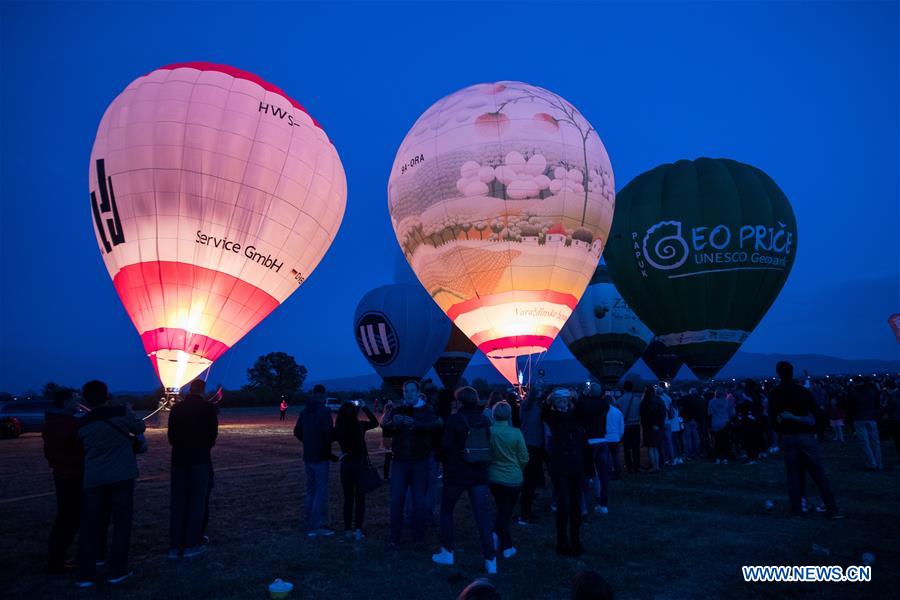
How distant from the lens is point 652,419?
12.1m

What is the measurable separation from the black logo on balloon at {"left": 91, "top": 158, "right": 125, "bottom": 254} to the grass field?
215 inches

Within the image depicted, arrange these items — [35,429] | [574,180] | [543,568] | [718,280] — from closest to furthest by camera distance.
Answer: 1. [543,568]
2. [574,180]
3. [718,280]
4. [35,429]

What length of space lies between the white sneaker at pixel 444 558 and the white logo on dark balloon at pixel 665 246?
16.9m

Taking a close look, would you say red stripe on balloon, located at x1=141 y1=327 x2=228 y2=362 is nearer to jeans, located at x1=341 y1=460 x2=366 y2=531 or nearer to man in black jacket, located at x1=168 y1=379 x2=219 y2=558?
man in black jacket, located at x1=168 y1=379 x2=219 y2=558

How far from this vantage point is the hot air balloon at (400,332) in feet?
96.1

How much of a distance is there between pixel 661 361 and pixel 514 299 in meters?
18.2

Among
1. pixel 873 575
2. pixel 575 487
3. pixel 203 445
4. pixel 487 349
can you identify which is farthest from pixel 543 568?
pixel 487 349

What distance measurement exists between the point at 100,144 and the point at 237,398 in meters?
45.7

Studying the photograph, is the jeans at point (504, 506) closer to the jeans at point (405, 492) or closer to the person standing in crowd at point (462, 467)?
the person standing in crowd at point (462, 467)

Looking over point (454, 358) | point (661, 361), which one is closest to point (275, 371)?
point (454, 358)

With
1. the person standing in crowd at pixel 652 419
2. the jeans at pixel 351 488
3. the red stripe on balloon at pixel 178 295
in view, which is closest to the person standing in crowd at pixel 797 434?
the person standing in crowd at pixel 652 419

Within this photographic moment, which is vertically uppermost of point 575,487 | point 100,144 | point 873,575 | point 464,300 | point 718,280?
point 100,144

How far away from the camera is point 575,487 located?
20.7ft

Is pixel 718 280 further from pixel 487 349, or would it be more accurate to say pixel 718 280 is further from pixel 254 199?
pixel 254 199
